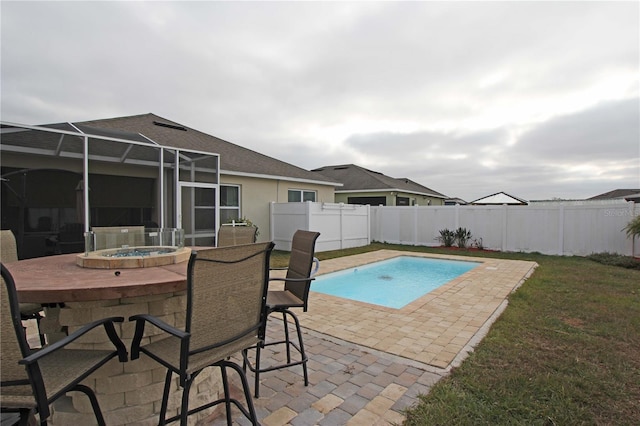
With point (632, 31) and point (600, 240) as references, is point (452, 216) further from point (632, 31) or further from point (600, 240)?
point (632, 31)

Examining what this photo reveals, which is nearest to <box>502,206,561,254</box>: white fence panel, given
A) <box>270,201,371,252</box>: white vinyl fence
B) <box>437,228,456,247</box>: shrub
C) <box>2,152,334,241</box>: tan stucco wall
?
<box>437,228,456,247</box>: shrub

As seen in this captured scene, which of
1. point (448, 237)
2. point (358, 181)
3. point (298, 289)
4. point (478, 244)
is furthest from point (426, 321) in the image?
point (358, 181)

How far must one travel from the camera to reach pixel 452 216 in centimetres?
1435

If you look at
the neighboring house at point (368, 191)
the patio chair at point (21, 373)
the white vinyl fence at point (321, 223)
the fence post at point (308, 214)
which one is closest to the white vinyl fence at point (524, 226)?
the white vinyl fence at point (321, 223)

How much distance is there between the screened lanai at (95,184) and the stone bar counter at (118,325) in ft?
22.0

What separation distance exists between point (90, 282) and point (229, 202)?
33.9 ft

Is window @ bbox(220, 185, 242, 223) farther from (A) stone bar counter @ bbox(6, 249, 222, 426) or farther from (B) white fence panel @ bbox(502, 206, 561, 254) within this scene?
(B) white fence panel @ bbox(502, 206, 561, 254)

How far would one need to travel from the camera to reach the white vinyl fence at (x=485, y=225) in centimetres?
1114

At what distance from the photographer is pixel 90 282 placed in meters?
1.94

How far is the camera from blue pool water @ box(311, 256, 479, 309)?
7410mm

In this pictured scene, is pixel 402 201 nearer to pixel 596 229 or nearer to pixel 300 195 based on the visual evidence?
pixel 300 195

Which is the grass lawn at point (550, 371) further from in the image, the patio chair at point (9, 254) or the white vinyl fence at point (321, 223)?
the white vinyl fence at point (321, 223)

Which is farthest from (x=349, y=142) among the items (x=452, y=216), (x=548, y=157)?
(x=548, y=157)

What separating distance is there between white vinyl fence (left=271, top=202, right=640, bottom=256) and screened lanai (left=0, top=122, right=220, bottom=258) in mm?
3705
